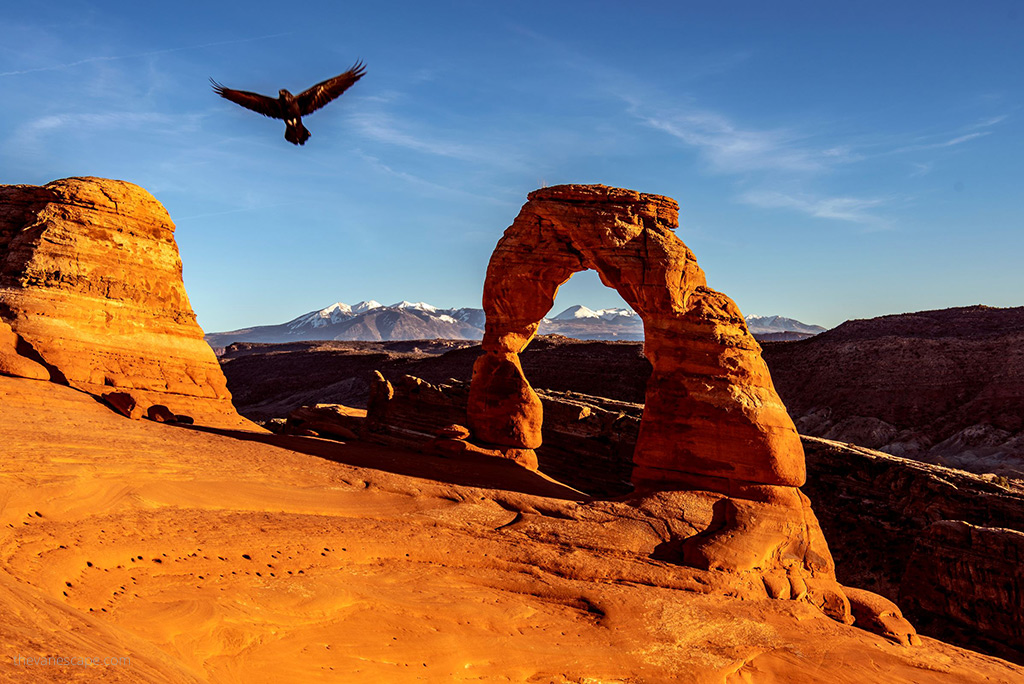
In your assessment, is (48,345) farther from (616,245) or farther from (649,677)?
(649,677)

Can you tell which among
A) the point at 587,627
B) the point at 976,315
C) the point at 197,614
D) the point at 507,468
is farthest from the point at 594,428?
the point at 976,315

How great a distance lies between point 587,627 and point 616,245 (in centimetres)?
874

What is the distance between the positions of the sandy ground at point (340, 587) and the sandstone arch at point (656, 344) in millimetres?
2487

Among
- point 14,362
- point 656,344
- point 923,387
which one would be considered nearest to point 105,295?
point 14,362

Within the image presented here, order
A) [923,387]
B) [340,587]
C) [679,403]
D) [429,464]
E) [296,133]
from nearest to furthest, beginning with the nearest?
[340,587], [296,133], [679,403], [429,464], [923,387]

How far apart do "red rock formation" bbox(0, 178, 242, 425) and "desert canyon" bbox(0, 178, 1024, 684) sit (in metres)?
0.07

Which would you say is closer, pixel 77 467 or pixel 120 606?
pixel 120 606

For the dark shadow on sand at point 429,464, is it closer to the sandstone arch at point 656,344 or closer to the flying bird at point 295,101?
the sandstone arch at point 656,344

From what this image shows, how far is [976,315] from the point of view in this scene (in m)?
49.8

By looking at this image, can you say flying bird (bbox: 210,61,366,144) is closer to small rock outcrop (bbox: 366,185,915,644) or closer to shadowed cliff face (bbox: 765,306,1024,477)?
small rock outcrop (bbox: 366,185,915,644)

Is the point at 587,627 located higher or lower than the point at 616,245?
lower

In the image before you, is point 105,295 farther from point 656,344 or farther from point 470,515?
point 656,344

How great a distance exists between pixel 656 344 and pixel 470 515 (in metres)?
5.55

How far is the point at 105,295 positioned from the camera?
1950cm
